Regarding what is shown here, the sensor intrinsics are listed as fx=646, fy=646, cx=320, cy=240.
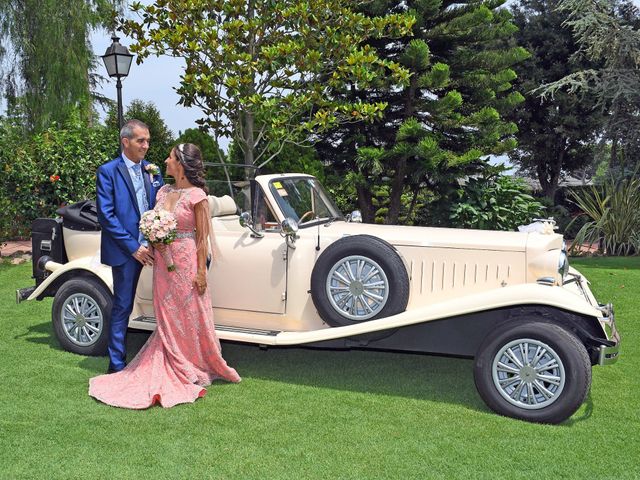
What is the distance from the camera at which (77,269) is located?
6.14m

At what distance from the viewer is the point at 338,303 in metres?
5.00

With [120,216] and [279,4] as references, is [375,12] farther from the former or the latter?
[120,216]

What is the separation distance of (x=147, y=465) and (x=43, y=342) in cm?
327

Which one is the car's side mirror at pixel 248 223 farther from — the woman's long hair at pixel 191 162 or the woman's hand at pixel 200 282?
the woman's hand at pixel 200 282

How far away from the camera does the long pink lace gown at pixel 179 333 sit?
5.04m

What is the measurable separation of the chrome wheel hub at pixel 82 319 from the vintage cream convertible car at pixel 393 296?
0.04 feet

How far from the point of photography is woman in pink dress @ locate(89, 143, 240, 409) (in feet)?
16.5

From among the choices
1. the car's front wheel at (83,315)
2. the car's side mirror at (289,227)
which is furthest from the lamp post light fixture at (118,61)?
the car's side mirror at (289,227)

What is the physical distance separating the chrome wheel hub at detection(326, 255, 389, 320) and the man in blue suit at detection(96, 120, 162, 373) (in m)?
1.51

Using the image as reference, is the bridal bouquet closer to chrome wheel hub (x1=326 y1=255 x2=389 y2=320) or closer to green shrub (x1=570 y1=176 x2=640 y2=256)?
chrome wheel hub (x1=326 y1=255 x2=389 y2=320)

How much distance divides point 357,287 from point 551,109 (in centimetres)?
2125

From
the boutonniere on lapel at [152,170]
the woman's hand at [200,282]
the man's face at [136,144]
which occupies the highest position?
the man's face at [136,144]

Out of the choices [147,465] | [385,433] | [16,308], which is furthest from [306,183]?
[16,308]

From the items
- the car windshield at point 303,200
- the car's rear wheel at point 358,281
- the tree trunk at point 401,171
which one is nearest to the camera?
the car's rear wheel at point 358,281
